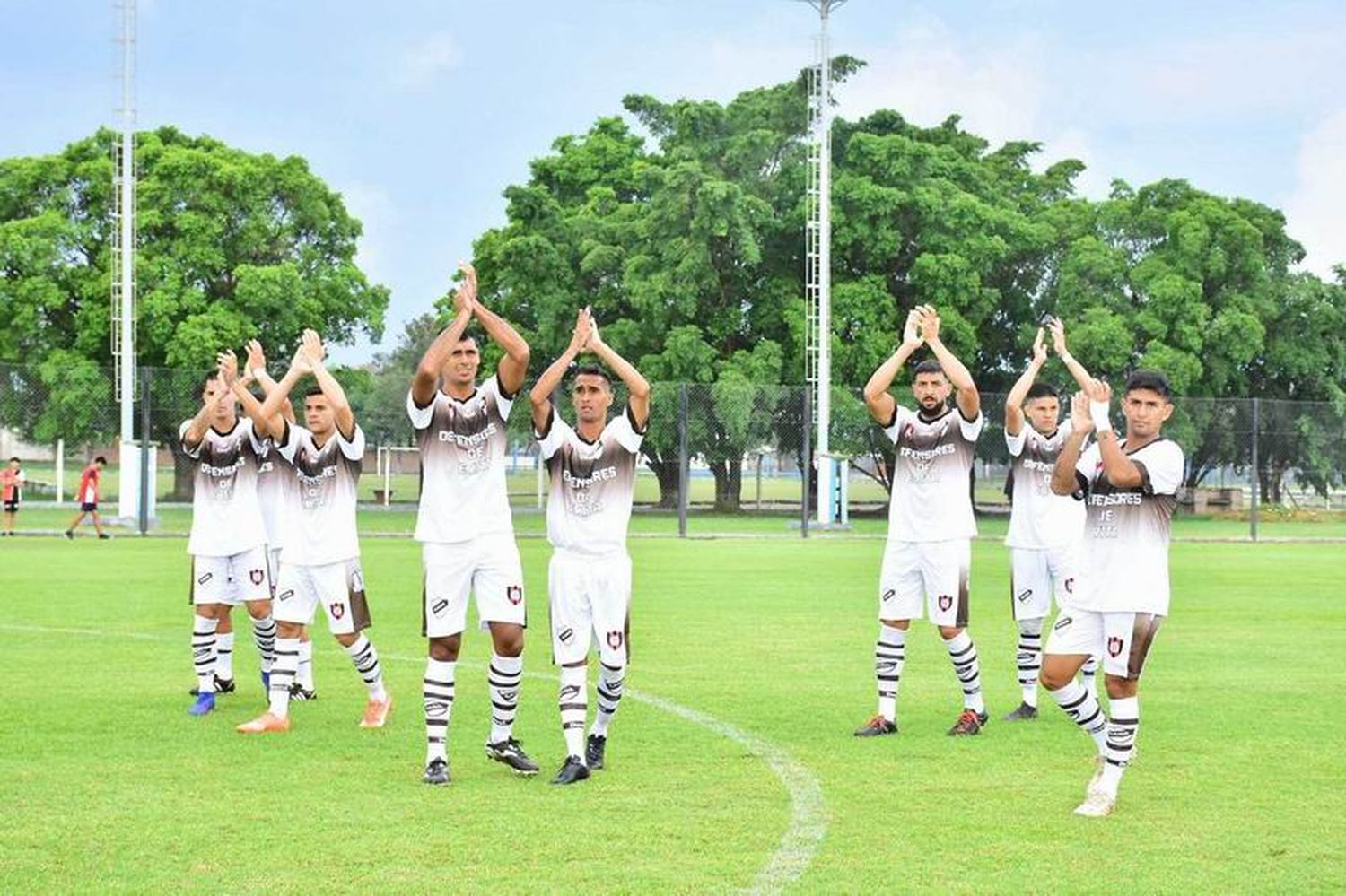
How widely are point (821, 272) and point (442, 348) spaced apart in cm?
3631

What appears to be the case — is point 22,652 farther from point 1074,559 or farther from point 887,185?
point 887,185

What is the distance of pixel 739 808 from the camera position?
28.8 ft

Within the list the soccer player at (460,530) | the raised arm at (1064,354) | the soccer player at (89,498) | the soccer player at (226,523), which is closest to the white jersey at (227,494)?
the soccer player at (226,523)

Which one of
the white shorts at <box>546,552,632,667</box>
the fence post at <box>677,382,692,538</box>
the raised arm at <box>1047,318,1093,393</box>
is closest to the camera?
the raised arm at <box>1047,318,1093,393</box>

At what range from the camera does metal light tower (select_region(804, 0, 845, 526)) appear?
43031mm

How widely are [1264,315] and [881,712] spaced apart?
4710 cm

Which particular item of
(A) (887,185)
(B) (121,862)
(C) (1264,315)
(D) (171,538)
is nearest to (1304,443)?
(C) (1264,315)

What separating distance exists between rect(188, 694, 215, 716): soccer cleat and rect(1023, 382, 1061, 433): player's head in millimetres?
6513

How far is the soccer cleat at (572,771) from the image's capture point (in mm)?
9414

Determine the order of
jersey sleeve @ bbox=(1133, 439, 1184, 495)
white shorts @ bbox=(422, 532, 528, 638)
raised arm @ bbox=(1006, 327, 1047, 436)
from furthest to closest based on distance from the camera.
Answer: raised arm @ bbox=(1006, 327, 1047, 436) → white shorts @ bbox=(422, 532, 528, 638) → jersey sleeve @ bbox=(1133, 439, 1184, 495)

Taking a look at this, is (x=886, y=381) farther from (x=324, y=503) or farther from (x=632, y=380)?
(x=324, y=503)

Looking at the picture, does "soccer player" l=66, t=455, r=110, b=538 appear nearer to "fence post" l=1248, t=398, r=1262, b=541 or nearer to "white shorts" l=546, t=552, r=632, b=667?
"white shorts" l=546, t=552, r=632, b=667

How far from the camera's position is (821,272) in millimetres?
44875

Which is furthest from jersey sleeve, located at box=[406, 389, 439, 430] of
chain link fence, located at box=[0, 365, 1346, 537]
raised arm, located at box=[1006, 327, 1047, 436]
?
chain link fence, located at box=[0, 365, 1346, 537]
